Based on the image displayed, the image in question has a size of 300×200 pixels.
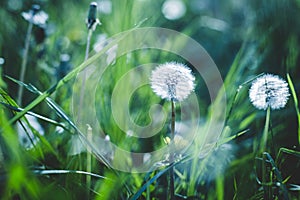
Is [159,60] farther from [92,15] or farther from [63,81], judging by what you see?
[63,81]

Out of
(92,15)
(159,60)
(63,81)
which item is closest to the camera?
(63,81)

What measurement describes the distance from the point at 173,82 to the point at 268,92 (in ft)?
0.58

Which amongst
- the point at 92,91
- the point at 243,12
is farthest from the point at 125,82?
the point at 243,12

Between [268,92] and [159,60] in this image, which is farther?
[159,60]

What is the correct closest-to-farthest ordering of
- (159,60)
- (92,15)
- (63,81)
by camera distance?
(63,81)
(92,15)
(159,60)

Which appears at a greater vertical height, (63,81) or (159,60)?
(159,60)

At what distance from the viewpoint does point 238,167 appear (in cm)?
81

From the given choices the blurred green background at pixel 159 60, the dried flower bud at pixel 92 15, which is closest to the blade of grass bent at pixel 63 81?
the blurred green background at pixel 159 60

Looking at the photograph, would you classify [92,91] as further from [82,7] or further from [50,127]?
[82,7]

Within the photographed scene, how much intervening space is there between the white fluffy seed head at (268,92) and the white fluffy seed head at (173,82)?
0.12 m

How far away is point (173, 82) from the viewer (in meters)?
0.77

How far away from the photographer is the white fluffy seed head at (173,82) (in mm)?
750

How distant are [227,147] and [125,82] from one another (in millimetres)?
323

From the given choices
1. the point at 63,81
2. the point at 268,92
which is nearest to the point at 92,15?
the point at 63,81
